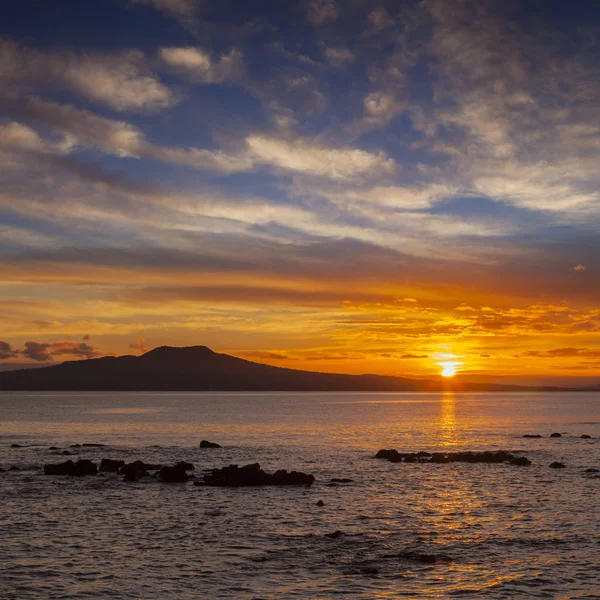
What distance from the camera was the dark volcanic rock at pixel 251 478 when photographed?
2130 inches

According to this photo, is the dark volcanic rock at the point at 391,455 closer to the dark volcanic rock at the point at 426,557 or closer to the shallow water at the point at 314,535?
the shallow water at the point at 314,535

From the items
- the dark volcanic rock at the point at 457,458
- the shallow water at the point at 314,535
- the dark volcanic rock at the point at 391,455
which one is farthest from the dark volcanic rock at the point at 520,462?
the dark volcanic rock at the point at 391,455

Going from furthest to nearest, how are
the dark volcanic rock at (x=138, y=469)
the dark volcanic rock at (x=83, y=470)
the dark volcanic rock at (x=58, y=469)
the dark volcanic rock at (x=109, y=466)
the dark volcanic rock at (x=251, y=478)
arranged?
the dark volcanic rock at (x=109, y=466), the dark volcanic rock at (x=58, y=469), the dark volcanic rock at (x=83, y=470), the dark volcanic rock at (x=138, y=469), the dark volcanic rock at (x=251, y=478)

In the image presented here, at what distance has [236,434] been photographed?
115562 millimetres

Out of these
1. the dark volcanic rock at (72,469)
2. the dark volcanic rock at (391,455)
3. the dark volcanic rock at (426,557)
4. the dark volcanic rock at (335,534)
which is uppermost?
the dark volcanic rock at (426,557)

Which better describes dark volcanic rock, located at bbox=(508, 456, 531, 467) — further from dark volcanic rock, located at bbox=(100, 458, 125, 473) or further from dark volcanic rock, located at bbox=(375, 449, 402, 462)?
dark volcanic rock, located at bbox=(100, 458, 125, 473)

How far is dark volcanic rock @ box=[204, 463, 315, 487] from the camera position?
54.1m

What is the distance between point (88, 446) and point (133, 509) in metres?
48.9

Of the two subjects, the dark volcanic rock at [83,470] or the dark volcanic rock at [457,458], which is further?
the dark volcanic rock at [457,458]

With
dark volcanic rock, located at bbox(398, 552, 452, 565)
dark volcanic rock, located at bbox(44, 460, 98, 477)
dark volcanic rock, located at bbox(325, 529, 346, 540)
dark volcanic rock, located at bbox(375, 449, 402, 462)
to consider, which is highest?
dark volcanic rock, located at bbox(398, 552, 452, 565)

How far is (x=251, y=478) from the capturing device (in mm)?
54625

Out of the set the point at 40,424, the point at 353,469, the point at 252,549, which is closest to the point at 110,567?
the point at 252,549

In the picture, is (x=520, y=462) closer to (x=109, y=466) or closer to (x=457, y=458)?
(x=457, y=458)

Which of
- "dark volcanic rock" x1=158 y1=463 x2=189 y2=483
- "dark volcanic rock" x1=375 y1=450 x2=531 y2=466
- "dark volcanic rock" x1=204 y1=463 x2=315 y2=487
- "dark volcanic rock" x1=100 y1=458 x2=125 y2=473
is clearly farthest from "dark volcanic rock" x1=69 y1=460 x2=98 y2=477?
"dark volcanic rock" x1=375 y1=450 x2=531 y2=466
